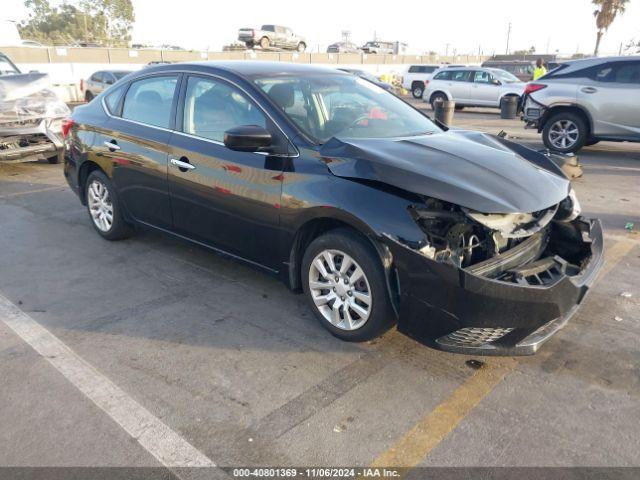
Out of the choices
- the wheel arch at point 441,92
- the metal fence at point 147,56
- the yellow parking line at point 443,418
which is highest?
the metal fence at point 147,56

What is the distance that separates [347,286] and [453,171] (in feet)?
3.21

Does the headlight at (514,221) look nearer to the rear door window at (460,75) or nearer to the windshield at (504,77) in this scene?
the windshield at (504,77)

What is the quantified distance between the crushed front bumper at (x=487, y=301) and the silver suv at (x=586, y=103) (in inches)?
310

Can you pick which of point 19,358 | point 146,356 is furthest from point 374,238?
point 19,358

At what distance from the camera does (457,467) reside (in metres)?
2.50

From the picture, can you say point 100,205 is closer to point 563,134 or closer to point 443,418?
point 443,418

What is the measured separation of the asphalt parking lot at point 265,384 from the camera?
8.57 ft

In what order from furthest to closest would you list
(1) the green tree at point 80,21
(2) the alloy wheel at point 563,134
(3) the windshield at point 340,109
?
(1) the green tree at point 80,21
(2) the alloy wheel at point 563,134
(3) the windshield at point 340,109

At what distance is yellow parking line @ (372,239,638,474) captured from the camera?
2570 mm

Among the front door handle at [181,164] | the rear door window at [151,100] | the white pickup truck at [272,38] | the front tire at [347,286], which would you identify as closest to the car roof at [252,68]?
the rear door window at [151,100]

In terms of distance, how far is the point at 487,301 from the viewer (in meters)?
2.87

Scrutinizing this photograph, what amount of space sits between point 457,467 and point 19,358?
2762mm

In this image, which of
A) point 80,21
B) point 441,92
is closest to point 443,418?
point 441,92

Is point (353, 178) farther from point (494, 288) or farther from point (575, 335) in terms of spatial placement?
point (575, 335)
